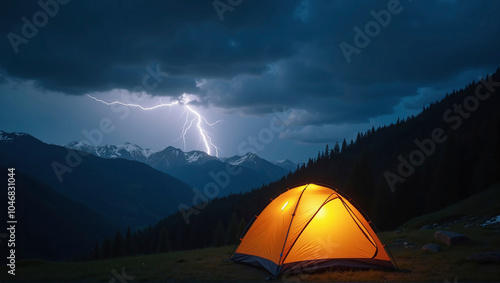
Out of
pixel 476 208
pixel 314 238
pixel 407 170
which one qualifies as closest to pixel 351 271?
pixel 314 238

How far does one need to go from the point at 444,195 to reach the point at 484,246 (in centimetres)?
3838

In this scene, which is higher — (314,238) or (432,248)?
(314,238)

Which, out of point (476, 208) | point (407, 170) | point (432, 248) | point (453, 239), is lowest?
point (432, 248)

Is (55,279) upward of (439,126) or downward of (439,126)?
downward

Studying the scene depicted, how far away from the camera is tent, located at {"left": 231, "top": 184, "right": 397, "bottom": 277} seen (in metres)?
12.8

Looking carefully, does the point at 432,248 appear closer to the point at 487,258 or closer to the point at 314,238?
the point at 487,258

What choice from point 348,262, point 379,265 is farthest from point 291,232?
point 379,265

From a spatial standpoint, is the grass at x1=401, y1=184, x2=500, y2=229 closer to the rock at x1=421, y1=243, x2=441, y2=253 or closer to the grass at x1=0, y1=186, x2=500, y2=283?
the grass at x1=0, y1=186, x2=500, y2=283

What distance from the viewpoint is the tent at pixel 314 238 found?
12.8 meters

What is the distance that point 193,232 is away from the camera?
122 meters

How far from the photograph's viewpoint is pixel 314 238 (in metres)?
13.3

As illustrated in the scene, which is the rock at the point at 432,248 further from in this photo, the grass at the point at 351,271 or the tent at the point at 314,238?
the tent at the point at 314,238

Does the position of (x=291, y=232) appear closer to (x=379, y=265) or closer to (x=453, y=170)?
(x=379, y=265)

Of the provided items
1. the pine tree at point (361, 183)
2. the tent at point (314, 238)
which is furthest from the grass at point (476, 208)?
the tent at point (314, 238)
